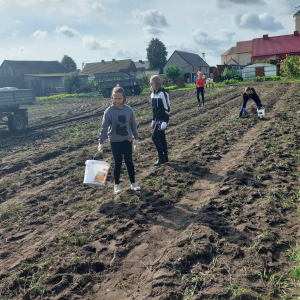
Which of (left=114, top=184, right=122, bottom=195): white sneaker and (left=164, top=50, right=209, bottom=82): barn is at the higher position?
(left=164, top=50, right=209, bottom=82): barn

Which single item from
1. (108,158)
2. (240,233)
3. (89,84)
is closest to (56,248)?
(240,233)

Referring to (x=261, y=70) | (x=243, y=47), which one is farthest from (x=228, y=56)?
(x=261, y=70)

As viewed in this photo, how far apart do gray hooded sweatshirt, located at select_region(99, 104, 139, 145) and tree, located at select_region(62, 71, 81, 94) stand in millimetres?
40959

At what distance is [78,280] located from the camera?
10.2ft

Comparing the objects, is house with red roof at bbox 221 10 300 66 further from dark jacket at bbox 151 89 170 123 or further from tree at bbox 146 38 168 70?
dark jacket at bbox 151 89 170 123

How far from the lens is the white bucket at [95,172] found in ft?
16.6

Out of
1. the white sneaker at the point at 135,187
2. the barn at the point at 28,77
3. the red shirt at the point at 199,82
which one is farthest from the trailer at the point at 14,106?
the barn at the point at 28,77

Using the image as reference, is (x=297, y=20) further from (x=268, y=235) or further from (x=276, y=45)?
(x=268, y=235)

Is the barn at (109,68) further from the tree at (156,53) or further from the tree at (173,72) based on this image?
the tree at (156,53)

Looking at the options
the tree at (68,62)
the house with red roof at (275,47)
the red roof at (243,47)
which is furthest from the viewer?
the tree at (68,62)

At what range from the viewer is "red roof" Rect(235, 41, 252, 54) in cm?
6047

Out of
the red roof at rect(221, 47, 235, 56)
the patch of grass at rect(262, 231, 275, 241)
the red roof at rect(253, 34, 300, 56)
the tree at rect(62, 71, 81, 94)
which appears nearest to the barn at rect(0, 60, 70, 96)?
the tree at rect(62, 71, 81, 94)

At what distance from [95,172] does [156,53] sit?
77.2 meters

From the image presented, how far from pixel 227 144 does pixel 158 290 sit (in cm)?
558
